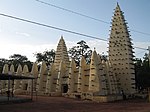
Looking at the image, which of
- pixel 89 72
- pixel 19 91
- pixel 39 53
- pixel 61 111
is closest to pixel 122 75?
pixel 89 72

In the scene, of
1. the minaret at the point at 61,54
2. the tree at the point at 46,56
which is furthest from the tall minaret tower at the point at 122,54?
the tree at the point at 46,56

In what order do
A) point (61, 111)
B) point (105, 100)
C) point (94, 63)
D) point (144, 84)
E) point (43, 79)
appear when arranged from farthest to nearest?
point (144, 84)
point (43, 79)
point (94, 63)
point (105, 100)
point (61, 111)

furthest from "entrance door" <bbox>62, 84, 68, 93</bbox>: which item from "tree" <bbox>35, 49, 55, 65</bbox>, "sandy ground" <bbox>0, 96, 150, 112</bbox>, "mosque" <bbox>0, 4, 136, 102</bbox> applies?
"tree" <bbox>35, 49, 55, 65</bbox>

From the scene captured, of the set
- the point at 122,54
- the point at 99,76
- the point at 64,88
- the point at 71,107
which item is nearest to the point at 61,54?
the point at 64,88

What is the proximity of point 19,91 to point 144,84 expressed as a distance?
83.2ft

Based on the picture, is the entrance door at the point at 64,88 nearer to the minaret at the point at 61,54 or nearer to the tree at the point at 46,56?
the minaret at the point at 61,54

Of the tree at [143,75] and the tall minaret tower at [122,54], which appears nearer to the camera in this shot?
the tall minaret tower at [122,54]

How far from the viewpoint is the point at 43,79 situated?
46.0m

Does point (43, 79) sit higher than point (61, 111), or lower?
higher

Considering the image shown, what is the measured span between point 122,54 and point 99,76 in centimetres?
880

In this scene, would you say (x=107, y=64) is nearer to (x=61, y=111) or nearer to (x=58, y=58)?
(x=58, y=58)

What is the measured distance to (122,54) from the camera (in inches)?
1662

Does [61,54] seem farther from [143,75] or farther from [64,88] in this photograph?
[143,75]

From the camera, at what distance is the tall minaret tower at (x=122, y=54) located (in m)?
40.8
